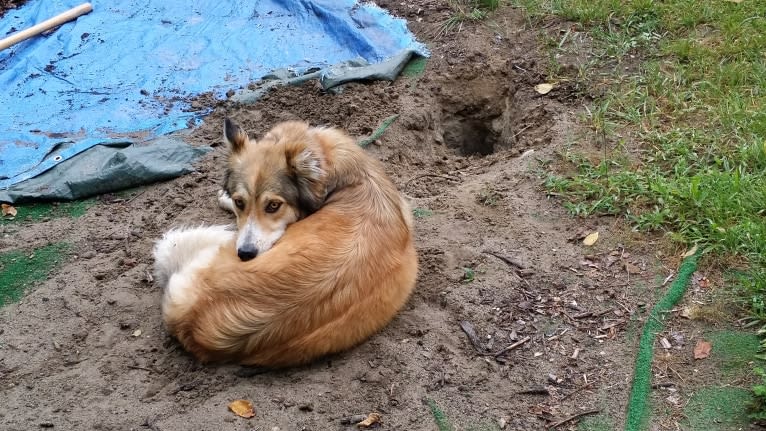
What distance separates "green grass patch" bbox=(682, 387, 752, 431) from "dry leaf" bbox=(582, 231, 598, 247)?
1.29 meters

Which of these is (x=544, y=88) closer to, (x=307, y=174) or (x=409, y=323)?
(x=307, y=174)

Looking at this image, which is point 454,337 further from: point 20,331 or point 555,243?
point 20,331

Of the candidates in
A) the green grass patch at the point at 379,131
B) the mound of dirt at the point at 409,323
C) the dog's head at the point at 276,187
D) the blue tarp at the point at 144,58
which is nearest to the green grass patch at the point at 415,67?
the blue tarp at the point at 144,58

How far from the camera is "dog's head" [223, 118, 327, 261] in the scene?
3.99 m

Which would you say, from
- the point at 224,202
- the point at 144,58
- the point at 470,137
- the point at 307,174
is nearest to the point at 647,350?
the point at 307,174

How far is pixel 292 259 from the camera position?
3475mm

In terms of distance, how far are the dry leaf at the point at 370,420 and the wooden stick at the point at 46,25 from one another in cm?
588

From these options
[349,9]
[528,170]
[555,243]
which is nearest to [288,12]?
[349,9]

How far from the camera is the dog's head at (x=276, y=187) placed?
3.99 m

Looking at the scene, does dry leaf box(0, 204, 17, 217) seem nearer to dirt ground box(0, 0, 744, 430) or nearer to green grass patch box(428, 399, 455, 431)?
dirt ground box(0, 0, 744, 430)

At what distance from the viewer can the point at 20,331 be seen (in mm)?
3988

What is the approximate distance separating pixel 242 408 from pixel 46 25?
229 inches

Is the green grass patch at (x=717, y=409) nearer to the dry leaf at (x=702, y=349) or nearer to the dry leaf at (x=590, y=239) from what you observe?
the dry leaf at (x=702, y=349)

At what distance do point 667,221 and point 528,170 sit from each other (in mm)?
1119
